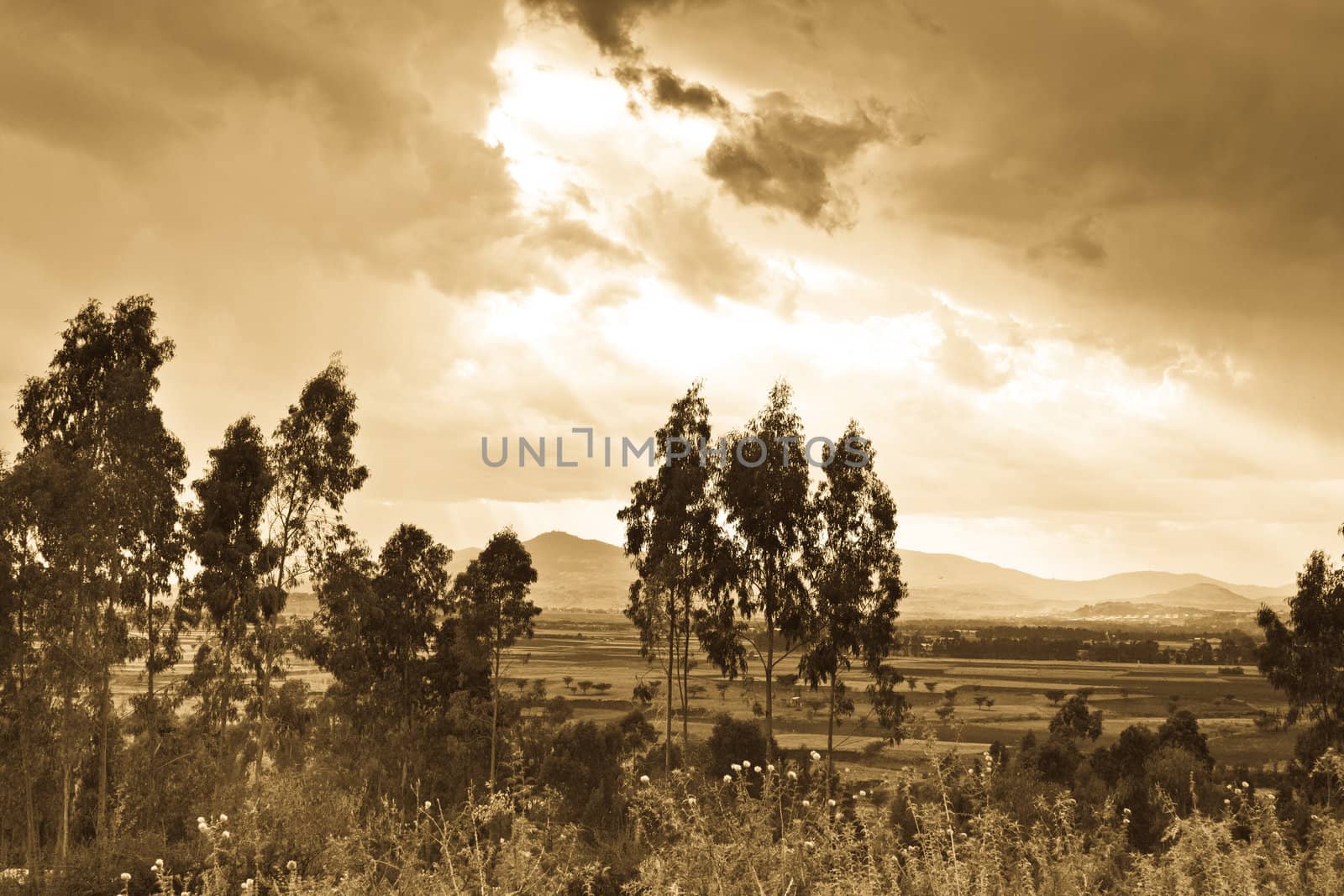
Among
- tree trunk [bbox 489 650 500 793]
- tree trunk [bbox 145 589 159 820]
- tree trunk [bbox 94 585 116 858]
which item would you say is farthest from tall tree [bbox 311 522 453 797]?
tree trunk [bbox 94 585 116 858]

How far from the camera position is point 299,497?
3228 centimetres

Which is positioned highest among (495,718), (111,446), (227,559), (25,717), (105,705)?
(111,446)

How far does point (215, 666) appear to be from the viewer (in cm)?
3238

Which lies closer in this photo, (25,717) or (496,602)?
(25,717)

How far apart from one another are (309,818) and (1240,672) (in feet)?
550

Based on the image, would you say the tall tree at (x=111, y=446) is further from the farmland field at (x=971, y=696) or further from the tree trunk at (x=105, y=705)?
the farmland field at (x=971, y=696)

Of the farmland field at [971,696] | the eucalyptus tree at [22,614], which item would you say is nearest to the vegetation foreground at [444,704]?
the eucalyptus tree at [22,614]

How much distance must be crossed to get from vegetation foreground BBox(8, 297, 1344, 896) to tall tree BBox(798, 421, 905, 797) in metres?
0.13

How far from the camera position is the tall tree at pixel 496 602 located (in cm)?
4144

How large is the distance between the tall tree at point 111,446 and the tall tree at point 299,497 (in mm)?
3537

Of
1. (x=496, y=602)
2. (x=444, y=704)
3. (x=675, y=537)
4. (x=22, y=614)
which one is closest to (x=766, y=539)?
(x=675, y=537)

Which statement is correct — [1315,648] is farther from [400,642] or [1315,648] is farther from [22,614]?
[22,614]

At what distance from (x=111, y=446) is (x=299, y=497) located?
23.5ft

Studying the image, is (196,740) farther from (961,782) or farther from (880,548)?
(961,782)
